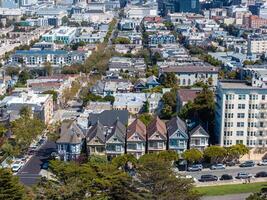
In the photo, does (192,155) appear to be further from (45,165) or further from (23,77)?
(23,77)

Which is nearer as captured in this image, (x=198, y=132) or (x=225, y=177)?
(x=225, y=177)

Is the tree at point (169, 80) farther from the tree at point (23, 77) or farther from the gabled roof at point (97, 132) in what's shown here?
the gabled roof at point (97, 132)

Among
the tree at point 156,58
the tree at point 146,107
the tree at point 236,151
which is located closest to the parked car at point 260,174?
the tree at point 236,151

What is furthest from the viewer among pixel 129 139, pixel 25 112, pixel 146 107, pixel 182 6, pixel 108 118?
pixel 182 6

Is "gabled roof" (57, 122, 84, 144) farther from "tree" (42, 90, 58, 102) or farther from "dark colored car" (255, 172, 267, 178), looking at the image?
"tree" (42, 90, 58, 102)

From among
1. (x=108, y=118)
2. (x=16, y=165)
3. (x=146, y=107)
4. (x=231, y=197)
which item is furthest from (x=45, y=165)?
(x=146, y=107)

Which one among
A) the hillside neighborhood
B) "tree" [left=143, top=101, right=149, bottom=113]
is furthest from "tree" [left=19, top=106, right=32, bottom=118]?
"tree" [left=143, top=101, right=149, bottom=113]
